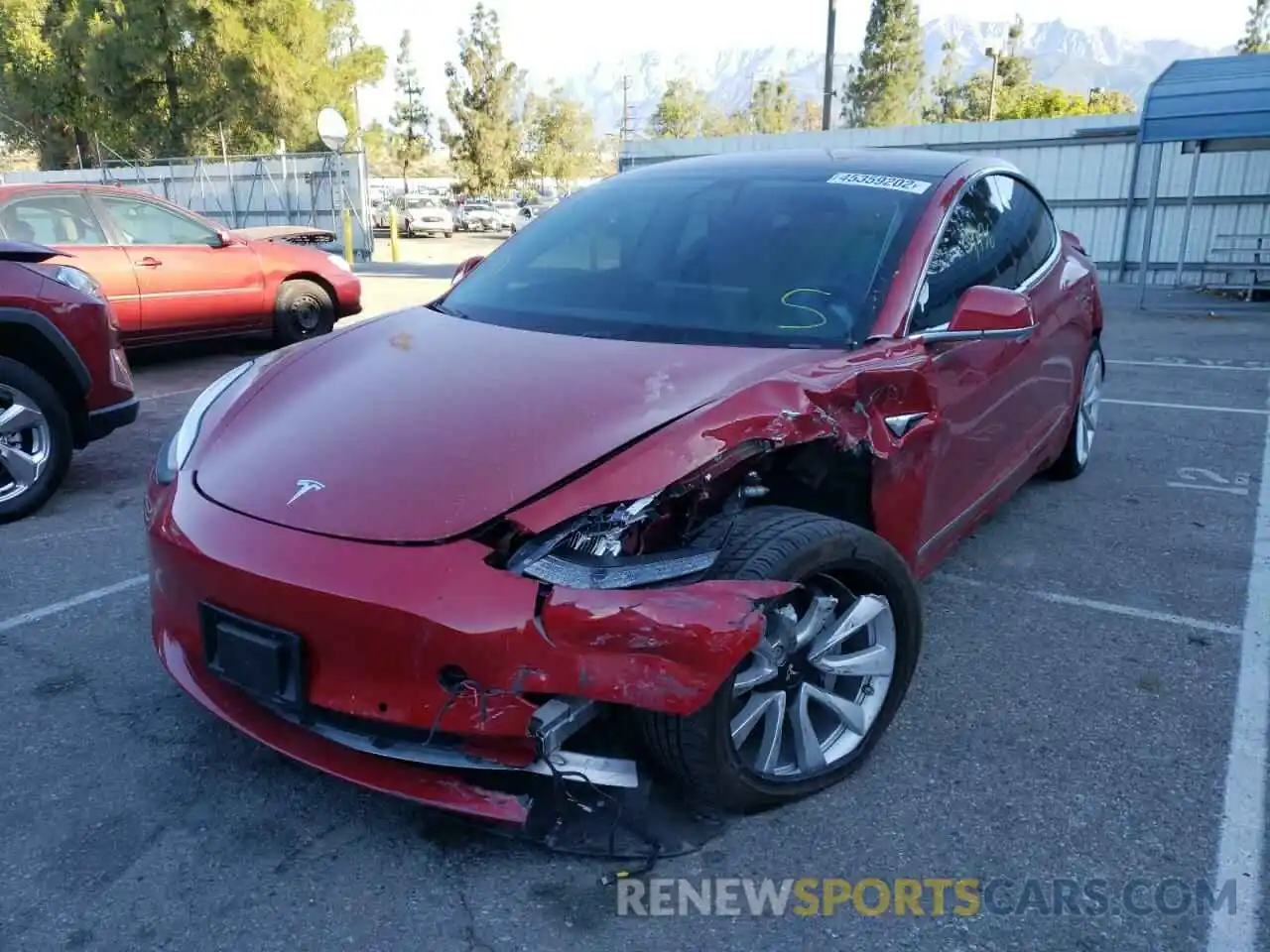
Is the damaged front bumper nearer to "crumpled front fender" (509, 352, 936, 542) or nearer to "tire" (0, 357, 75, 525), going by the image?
"crumpled front fender" (509, 352, 936, 542)

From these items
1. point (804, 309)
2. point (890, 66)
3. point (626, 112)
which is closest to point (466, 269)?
point (804, 309)

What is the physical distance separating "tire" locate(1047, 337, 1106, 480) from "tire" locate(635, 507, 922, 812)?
8.84 feet

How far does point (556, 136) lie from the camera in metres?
60.9

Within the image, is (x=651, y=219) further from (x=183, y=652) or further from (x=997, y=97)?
(x=997, y=97)

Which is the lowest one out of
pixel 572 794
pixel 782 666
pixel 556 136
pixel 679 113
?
pixel 572 794

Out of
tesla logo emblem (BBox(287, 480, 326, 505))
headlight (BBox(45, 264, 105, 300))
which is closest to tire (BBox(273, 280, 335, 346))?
headlight (BBox(45, 264, 105, 300))

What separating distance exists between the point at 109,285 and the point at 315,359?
5.41 meters

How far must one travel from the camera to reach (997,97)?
62938mm

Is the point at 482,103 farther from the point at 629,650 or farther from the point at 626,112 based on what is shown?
the point at 629,650

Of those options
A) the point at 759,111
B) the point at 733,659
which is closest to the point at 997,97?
the point at 759,111

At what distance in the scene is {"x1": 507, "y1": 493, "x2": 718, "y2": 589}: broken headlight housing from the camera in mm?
2107

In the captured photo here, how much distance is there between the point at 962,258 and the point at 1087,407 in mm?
2177

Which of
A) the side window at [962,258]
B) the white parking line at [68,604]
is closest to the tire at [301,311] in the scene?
the white parking line at [68,604]

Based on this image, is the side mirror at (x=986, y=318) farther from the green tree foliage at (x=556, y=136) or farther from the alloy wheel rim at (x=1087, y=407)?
the green tree foliage at (x=556, y=136)
